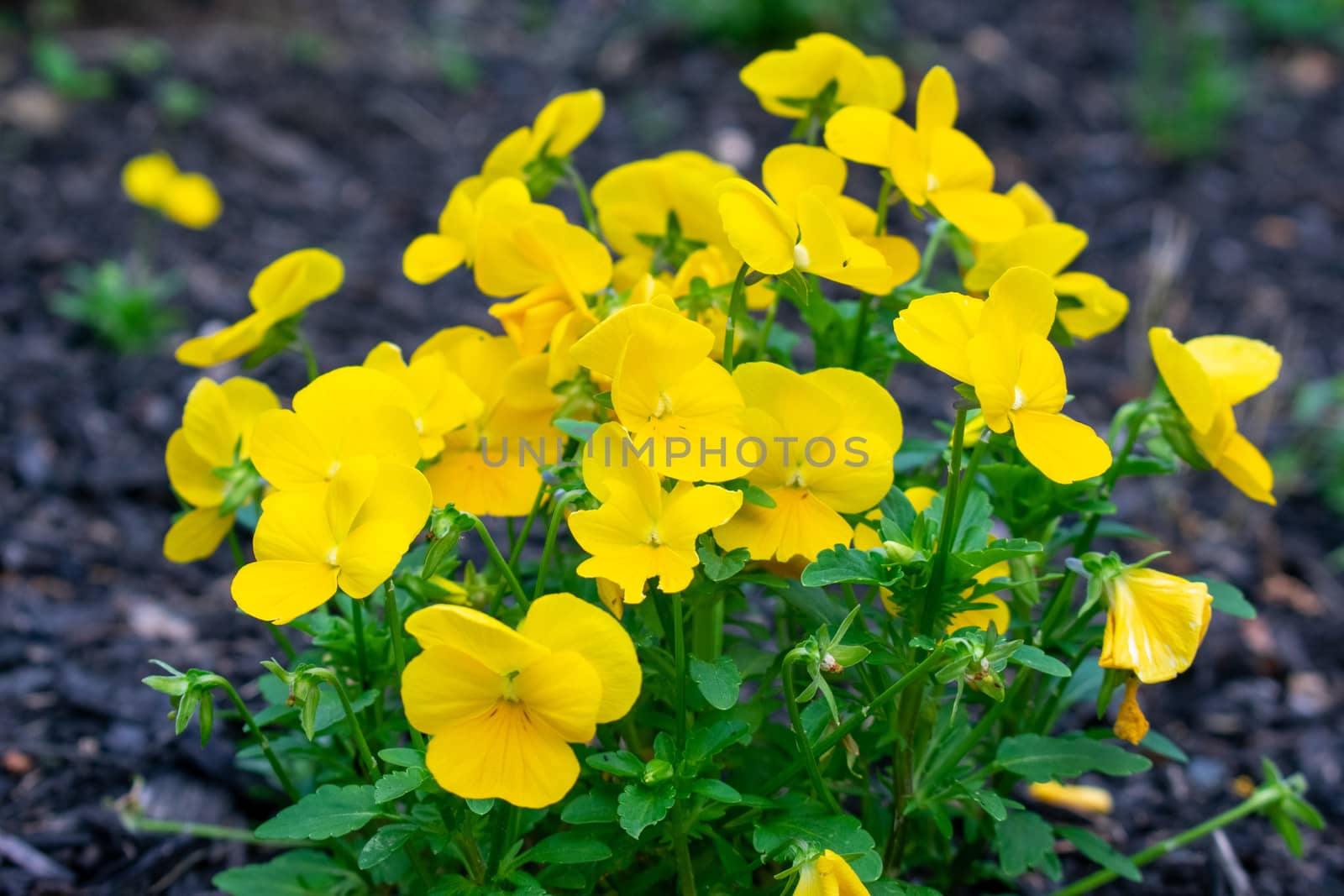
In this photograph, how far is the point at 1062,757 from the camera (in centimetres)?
162

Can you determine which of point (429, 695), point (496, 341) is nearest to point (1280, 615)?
point (496, 341)

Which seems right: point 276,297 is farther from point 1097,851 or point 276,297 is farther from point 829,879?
point 1097,851

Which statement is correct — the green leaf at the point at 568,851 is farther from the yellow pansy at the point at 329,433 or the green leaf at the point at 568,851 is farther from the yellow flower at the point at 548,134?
the yellow flower at the point at 548,134

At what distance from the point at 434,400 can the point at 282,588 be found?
332 millimetres

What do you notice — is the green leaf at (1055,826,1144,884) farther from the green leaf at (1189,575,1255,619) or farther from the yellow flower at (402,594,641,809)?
the yellow flower at (402,594,641,809)

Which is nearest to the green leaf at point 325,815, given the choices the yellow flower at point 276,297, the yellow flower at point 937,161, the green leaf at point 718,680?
the green leaf at point 718,680

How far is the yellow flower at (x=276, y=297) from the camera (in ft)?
5.56

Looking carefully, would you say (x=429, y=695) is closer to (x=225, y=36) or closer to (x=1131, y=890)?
(x=1131, y=890)

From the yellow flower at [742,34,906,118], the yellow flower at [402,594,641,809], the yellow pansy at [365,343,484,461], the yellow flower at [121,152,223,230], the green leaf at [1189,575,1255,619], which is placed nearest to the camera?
the yellow flower at [402,594,641,809]

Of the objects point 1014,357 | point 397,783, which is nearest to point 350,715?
point 397,783

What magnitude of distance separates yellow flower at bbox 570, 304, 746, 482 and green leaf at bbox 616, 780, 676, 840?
1.19 feet

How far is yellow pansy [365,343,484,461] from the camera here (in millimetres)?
1530

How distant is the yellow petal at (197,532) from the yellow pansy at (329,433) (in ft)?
1.12

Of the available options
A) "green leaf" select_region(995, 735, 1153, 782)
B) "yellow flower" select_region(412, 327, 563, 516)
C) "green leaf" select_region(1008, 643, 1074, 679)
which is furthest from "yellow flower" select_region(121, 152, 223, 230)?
"green leaf" select_region(1008, 643, 1074, 679)
